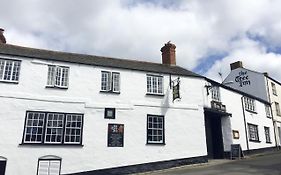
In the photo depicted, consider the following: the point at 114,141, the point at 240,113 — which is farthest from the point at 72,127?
the point at 240,113

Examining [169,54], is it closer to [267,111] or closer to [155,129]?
[155,129]

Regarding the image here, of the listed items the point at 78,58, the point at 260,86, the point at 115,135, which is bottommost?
the point at 115,135

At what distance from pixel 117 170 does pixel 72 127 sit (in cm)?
346

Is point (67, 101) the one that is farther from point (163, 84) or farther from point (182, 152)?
point (182, 152)

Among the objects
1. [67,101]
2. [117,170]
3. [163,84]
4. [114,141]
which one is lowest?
[117,170]

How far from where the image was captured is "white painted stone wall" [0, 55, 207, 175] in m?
14.6

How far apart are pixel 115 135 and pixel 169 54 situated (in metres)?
8.88

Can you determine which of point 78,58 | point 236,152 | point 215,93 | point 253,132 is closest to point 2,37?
point 78,58

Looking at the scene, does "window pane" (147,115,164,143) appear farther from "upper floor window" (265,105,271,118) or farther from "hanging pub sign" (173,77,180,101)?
"upper floor window" (265,105,271,118)

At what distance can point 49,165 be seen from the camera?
1475 cm

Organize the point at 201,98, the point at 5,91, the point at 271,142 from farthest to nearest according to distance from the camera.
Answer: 1. the point at 271,142
2. the point at 201,98
3. the point at 5,91

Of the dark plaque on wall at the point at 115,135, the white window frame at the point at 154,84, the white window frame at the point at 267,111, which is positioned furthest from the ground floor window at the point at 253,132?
the dark plaque on wall at the point at 115,135

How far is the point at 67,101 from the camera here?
16094 millimetres

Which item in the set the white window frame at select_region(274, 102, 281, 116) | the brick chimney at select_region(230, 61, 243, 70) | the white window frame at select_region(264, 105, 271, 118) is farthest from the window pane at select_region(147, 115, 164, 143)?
the white window frame at select_region(274, 102, 281, 116)
